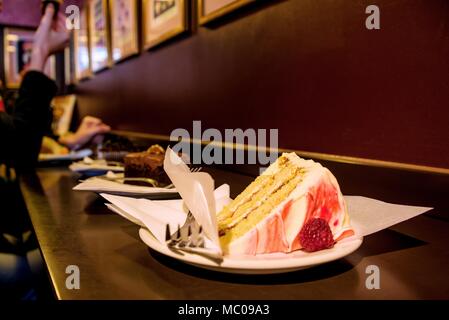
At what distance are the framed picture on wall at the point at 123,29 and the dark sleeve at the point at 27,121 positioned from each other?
1.04m

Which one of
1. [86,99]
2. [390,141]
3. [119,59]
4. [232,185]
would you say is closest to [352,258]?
[390,141]

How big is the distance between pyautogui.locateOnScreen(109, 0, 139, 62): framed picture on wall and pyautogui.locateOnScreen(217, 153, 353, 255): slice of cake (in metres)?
2.46

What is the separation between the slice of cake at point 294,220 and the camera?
2.24 ft

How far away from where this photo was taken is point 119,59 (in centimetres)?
343

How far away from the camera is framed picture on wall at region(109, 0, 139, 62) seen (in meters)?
3.06

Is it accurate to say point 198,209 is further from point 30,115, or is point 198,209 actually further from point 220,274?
point 30,115

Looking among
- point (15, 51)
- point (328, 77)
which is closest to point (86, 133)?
point (328, 77)

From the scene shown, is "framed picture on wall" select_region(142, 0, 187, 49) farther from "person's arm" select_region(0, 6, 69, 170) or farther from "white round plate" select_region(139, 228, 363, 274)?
"white round plate" select_region(139, 228, 363, 274)

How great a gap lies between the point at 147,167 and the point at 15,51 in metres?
5.41

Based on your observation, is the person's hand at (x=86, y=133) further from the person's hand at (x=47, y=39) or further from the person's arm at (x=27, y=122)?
the person's arm at (x=27, y=122)

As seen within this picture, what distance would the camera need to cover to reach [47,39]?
97.3 inches

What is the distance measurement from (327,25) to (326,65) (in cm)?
13

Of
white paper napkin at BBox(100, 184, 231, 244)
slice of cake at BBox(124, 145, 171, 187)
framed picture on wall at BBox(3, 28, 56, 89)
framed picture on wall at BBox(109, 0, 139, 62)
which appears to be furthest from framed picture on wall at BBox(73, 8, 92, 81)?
white paper napkin at BBox(100, 184, 231, 244)
